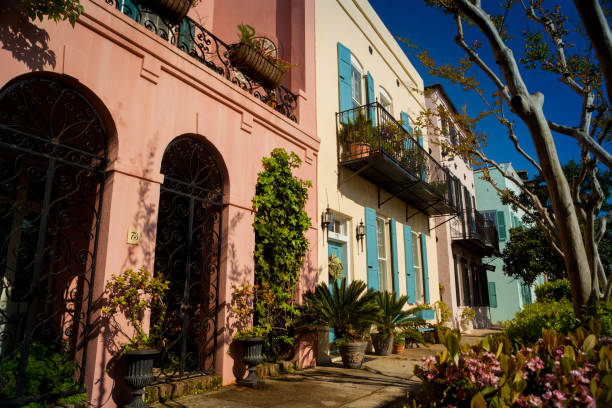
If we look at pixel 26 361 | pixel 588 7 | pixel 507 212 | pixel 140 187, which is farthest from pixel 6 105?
pixel 507 212

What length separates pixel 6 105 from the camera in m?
4.51

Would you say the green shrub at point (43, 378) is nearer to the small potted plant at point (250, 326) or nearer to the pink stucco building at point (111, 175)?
the pink stucco building at point (111, 175)

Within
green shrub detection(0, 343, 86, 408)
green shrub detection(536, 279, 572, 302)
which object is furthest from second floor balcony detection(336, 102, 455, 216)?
green shrub detection(0, 343, 86, 408)

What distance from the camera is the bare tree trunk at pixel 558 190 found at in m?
3.25

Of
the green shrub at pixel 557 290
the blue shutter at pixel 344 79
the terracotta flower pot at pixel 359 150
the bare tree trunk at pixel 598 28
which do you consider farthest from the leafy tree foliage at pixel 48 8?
the green shrub at pixel 557 290

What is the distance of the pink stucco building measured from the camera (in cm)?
379

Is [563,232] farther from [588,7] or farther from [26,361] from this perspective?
[26,361]

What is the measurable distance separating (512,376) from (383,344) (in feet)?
22.2

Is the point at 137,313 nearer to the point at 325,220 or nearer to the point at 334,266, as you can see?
the point at 325,220

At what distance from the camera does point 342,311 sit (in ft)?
21.3

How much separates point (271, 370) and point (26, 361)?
3.22 metres

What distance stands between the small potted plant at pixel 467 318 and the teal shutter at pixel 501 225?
10.3 m

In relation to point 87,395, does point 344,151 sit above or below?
above

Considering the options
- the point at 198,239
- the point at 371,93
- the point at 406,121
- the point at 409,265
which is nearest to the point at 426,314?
the point at 409,265
